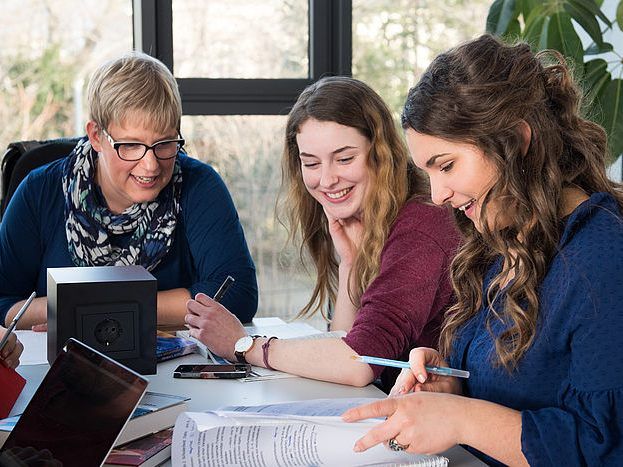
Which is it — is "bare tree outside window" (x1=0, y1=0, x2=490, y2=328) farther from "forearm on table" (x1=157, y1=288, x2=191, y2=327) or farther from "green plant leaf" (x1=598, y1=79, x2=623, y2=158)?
"forearm on table" (x1=157, y1=288, x2=191, y2=327)

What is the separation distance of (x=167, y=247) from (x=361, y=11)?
188 centimetres

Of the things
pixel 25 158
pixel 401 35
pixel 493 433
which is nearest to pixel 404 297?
pixel 493 433

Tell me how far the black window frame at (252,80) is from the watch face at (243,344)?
1840mm

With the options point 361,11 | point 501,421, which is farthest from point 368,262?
point 361,11

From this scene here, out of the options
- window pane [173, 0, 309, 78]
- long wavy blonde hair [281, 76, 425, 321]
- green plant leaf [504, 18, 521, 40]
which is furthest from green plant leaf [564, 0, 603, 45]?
long wavy blonde hair [281, 76, 425, 321]

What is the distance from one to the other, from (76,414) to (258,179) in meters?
2.63

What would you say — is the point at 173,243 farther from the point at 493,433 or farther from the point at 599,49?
the point at 599,49

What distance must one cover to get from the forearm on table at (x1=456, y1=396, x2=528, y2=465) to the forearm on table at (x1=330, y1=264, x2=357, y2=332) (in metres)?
0.93

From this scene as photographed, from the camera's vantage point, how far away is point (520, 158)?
1339 mm

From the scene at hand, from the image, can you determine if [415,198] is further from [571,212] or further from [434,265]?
[571,212]

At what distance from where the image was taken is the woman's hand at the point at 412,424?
1.21m

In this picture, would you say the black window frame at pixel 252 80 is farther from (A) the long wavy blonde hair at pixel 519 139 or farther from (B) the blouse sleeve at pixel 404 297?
(A) the long wavy blonde hair at pixel 519 139

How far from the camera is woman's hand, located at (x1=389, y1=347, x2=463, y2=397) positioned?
4.69ft

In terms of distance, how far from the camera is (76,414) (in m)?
1.13
